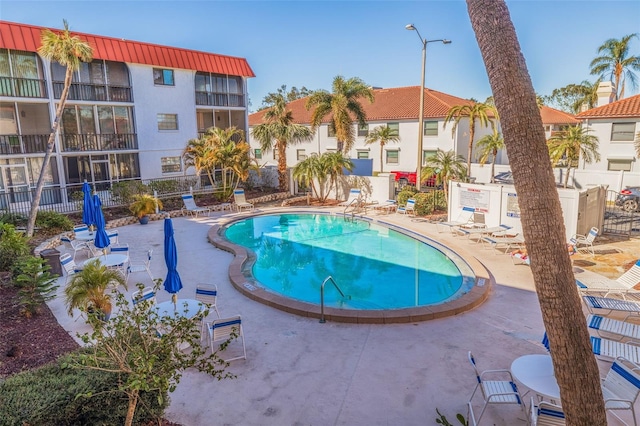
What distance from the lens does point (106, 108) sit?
24891mm

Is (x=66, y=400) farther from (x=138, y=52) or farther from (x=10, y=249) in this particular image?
(x=138, y=52)

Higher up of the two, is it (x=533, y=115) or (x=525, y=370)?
(x=533, y=115)

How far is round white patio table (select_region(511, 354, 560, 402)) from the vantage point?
5.22 metres

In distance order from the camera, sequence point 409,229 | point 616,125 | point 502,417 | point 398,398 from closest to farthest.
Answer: point 502,417
point 398,398
point 409,229
point 616,125

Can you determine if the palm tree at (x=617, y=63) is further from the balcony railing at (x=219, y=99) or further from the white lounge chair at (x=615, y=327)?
the white lounge chair at (x=615, y=327)

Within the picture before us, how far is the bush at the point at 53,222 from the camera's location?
16422mm

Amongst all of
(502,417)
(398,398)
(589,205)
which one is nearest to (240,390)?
(398,398)

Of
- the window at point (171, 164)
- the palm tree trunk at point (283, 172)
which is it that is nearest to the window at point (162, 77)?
the window at point (171, 164)

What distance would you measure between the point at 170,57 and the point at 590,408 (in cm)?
2816

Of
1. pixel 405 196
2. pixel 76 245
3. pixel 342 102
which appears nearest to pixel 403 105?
pixel 342 102

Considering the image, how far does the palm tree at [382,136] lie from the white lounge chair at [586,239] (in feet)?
72.4

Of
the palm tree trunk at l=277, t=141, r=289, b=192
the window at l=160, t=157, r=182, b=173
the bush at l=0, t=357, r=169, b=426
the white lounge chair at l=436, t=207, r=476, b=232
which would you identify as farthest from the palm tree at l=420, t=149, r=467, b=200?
the window at l=160, t=157, r=182, b=173

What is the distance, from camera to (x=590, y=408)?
3.69m

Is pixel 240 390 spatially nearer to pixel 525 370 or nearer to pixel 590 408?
pixel 525 370
